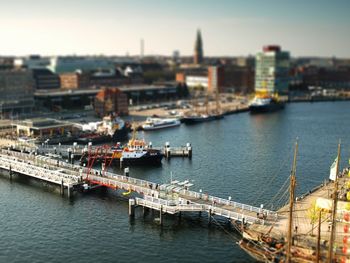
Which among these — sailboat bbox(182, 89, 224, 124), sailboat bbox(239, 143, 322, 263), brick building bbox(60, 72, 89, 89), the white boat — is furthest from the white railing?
brick building bbox(60, 72, 89, 89)

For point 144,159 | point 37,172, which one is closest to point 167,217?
point 37,172

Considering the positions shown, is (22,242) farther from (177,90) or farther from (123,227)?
(177,90)

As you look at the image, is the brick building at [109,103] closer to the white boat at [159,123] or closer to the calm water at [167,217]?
the white boat at [159,123]

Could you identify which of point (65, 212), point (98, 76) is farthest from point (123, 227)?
point (98, 76)

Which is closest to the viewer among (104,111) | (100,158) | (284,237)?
(284,237)

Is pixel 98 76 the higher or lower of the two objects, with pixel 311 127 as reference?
higher

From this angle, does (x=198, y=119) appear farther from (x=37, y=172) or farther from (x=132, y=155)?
(x=37, y=172)
